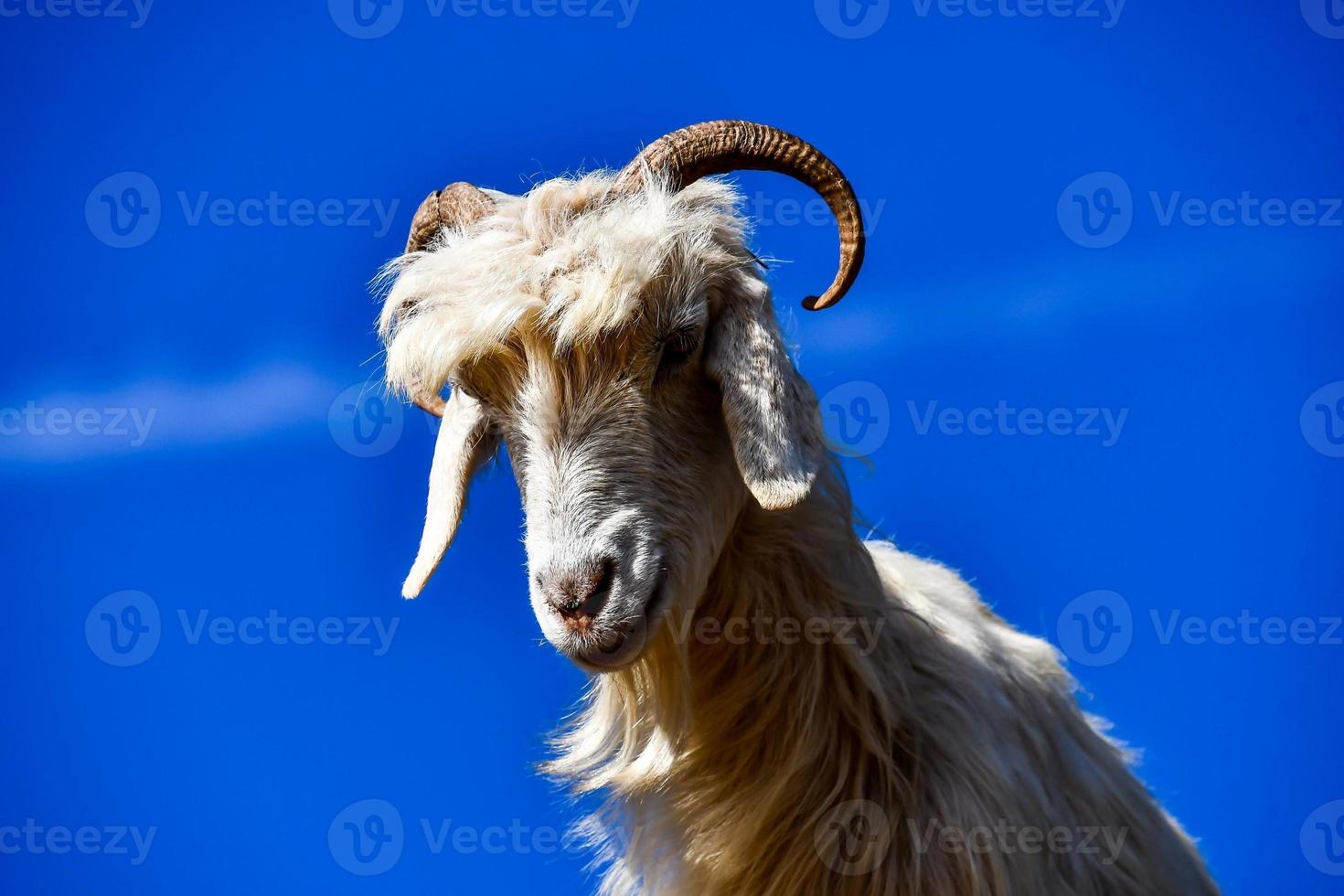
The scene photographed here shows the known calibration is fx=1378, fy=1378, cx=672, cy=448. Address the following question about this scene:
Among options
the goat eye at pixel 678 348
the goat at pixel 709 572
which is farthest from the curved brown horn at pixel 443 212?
the goat eye at pixel 678 348

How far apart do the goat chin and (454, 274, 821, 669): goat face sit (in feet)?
1.30

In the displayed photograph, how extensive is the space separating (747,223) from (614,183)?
0.55m

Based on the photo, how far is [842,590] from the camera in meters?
5.05

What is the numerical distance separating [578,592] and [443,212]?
184cm

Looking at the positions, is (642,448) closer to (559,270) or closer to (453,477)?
(559,270)

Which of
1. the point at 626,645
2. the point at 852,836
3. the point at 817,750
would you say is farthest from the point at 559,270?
the point at 852,836

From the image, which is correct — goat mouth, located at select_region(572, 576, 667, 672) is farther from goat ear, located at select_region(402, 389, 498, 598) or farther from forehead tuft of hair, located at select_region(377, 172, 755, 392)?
goat ear, located at select_region(402, 389, 498, 598)

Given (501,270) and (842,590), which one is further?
(842,590)

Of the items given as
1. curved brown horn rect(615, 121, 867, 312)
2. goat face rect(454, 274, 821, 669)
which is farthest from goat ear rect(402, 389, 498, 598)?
curved brown horn rect(615, 121, 867, 312)

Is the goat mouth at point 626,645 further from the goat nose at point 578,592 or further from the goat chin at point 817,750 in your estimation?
the goat chin at point 817,750

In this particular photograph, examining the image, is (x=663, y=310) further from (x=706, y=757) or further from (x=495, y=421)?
(x=706, y=757)

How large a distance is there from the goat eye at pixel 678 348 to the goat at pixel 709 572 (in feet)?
0.03

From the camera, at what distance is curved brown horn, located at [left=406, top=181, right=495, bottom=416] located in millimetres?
5109

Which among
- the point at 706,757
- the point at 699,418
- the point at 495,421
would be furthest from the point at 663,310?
the point at 706,757
